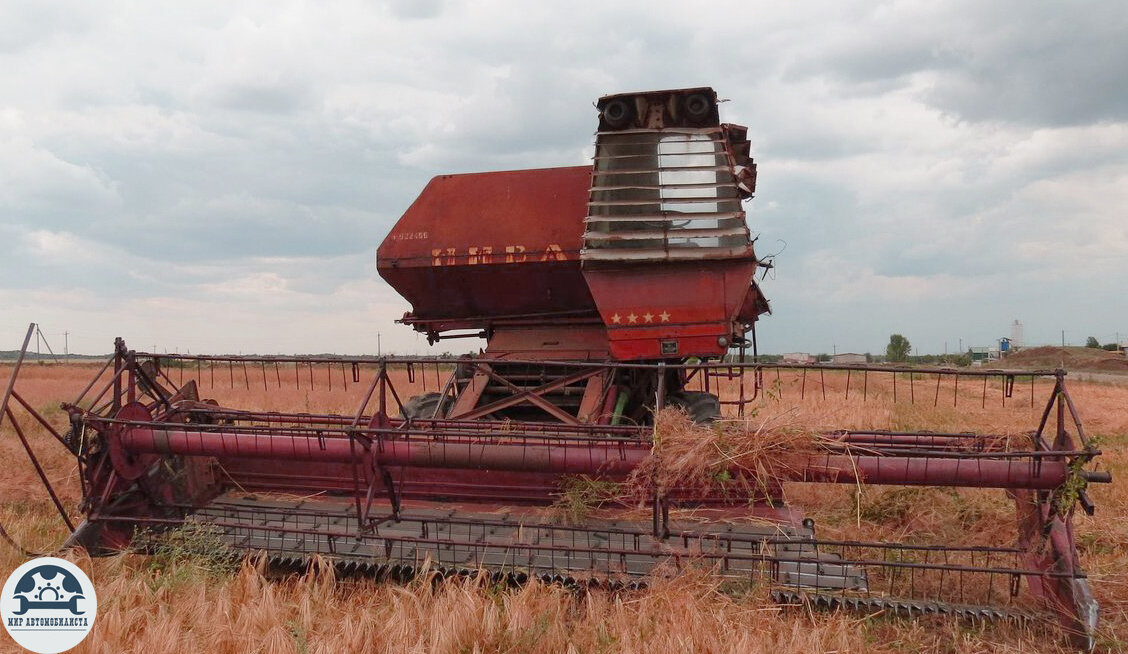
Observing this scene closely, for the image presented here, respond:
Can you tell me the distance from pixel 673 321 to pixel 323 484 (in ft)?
9.33

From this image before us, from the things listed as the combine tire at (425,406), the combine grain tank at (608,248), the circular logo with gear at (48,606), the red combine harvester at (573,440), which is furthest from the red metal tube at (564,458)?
the combine tire at (425,406)

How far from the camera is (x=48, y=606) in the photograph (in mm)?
3758

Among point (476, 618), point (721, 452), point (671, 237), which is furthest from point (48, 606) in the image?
point (671, 237)

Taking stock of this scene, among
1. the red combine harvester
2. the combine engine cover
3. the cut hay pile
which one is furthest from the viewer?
the combine engine cover

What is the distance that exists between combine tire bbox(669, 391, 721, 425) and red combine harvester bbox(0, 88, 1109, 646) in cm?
3

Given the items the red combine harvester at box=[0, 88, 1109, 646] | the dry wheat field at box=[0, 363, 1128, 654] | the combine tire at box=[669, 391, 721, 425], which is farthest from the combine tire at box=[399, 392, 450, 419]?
the dry wheat field at box=[0, 363, 1128, 654]

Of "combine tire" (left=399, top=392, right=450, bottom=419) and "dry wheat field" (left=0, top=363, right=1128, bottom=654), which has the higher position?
"combine tire" (left=399, top=392, right=450, bottom=419)

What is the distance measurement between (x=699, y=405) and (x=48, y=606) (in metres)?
4.38

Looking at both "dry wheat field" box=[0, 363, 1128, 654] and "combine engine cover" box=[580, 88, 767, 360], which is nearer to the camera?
"dry wheat field" box=[0, 363, 1128, 654]

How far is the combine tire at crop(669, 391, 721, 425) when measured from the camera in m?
6.01

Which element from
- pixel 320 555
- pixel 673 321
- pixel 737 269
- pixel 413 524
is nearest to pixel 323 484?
pixel 413 524

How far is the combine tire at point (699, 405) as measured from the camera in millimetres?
6008

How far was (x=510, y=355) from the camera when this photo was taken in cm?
682

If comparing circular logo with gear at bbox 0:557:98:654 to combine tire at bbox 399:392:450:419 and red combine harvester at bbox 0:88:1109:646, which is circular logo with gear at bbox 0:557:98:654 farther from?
combine tire at bbox 399:392:450:419
